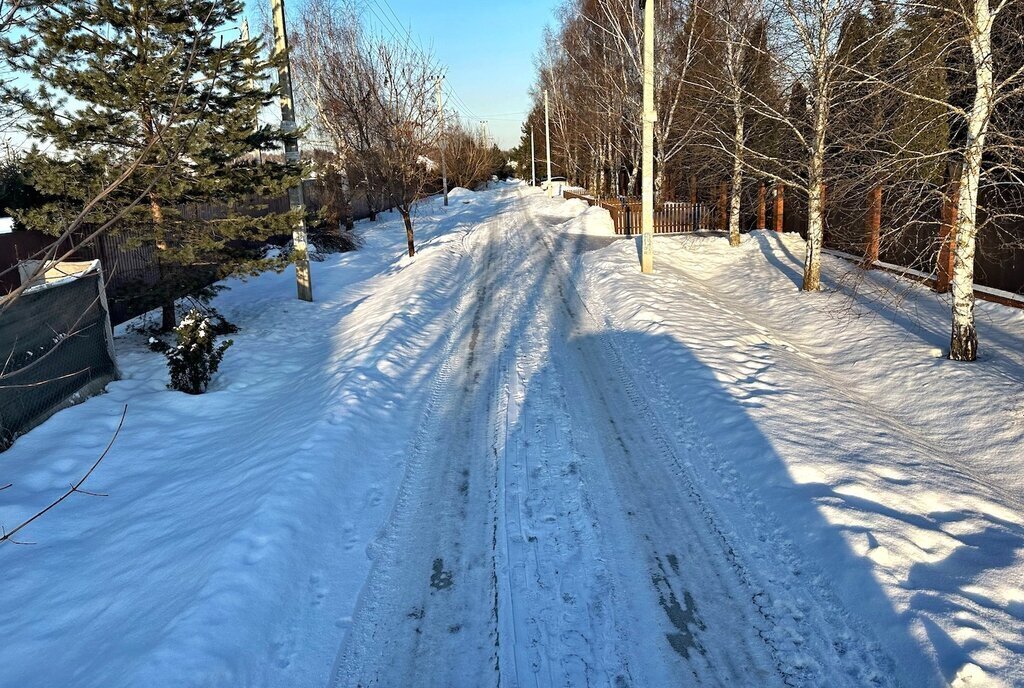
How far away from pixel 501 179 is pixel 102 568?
9826 centimetres

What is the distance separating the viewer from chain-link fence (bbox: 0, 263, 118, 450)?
654cm

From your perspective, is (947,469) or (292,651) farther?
(947,469)

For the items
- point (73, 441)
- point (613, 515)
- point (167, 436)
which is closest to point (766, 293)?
point (613, 515)

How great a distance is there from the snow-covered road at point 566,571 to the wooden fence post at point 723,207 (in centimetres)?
1751

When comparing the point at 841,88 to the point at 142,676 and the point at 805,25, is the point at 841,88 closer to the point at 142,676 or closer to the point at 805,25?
the point at 805,25

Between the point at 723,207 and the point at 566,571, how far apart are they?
21302mm

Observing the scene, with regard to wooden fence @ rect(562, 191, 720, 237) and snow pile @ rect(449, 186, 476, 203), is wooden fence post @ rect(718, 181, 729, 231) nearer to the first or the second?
wooden fence @ rect(562, 191, 720, 237)

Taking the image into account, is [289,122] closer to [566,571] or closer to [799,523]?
[566,571]

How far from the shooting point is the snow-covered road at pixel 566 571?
12.1ft

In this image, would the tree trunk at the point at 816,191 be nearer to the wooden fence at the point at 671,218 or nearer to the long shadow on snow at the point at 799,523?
the long shadow on snow at the point at 799,523

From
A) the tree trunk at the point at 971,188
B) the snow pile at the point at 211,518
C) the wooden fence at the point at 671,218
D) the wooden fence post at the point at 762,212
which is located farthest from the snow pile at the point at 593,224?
the tree trunk at the point at 971,188

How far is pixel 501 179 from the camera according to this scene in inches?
3905

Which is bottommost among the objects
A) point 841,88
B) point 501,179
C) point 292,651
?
point 292,651

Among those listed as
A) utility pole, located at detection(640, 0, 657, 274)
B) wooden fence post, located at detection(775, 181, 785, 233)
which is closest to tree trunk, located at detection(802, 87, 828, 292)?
utility pole, located at detection(640, 0, 657, 274)
